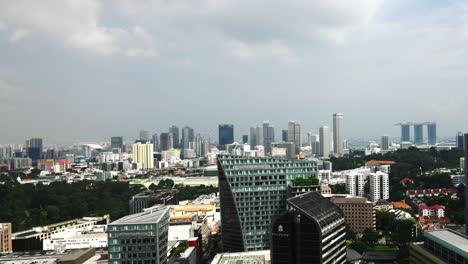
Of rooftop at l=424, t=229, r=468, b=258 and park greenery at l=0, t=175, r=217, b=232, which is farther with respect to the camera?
park greenery at l=0, t=175, r=217, b=232

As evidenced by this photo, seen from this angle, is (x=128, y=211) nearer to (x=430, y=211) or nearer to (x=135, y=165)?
(x=430, y=211)

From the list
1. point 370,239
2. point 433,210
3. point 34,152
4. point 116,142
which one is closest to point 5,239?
point 370,239

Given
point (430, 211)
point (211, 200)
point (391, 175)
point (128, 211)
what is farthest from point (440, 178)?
point (128, 211)

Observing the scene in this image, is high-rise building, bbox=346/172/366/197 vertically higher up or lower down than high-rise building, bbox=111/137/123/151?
lower down

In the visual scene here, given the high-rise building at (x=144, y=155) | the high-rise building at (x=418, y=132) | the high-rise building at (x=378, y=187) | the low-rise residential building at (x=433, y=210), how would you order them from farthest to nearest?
1. the high-rise building at (x=418, y=132)
2. the high-rise building at (x=144, y=155)
3. the high-rise building at (x=378, y=187)
4. the low-rise residential building at (x=433, y=210)

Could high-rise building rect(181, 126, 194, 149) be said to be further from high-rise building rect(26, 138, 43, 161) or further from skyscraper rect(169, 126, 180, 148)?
high-rise building rect(26, 138, 43, 161)

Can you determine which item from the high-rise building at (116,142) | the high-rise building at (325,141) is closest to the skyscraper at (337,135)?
the high-rise building at (325,141)

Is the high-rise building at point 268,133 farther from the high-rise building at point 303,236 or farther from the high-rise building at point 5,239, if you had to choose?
the high-rise building at point 303,236

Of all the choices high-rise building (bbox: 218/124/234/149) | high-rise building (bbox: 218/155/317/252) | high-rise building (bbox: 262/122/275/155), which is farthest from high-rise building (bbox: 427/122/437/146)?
high-rise building (bbox: 218/155/317/252)
